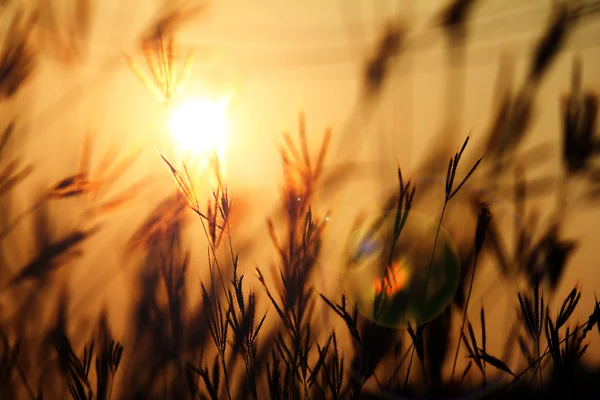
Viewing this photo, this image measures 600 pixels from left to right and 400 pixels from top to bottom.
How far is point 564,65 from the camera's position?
118 centimetres

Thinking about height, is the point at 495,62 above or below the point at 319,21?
below

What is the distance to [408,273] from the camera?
1.12 meters

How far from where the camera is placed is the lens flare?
41.1 inches

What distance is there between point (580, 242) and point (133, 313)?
1.05 m

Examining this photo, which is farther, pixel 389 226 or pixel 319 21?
pixel 319 21

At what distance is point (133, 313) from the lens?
112 cm

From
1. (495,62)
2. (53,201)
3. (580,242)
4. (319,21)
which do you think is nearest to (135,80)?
(53,201)

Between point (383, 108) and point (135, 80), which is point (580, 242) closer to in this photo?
point (383, 108)

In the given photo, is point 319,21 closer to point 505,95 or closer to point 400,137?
point 400,137

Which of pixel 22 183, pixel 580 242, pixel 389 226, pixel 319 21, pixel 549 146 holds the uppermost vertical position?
pixel 319 21

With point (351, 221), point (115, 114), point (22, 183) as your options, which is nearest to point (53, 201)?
point (22, 183)

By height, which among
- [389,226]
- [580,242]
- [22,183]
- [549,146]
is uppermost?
[22,183]

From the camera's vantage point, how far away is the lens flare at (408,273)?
3.43 feet

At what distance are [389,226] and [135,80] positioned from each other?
0.67 meters
